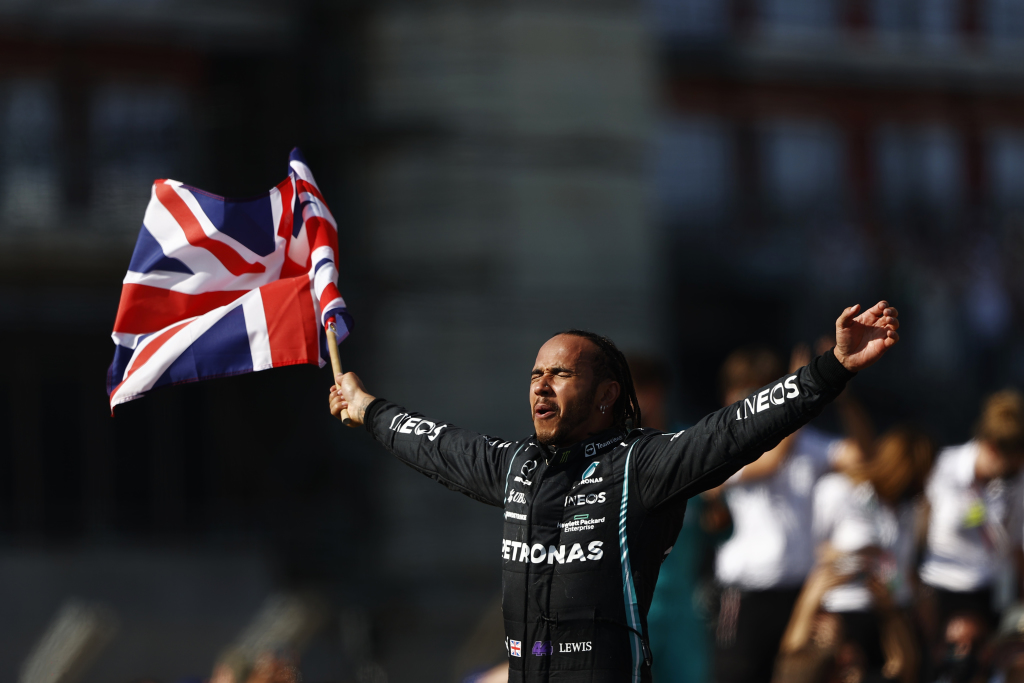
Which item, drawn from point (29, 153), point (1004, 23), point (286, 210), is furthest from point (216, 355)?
point (1004, 23)

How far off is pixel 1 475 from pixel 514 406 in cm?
676

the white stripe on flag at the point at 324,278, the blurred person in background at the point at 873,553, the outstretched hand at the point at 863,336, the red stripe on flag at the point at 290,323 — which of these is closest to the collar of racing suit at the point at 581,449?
the outstretched hand at the point at 863,336

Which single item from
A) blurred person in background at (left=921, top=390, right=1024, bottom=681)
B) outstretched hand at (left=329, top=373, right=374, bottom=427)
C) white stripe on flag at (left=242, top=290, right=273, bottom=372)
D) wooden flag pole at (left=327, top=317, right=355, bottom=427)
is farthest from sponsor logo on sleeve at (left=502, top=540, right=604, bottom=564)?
blurred person in background at (left=921, top=390, right=1024, bottom=681)

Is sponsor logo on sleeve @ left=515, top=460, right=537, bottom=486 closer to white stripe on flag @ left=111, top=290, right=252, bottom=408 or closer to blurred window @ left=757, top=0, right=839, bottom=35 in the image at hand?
white stripe on flag @ left=111, top=290, right=252, bottom=408

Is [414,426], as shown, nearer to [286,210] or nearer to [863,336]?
[286,210]

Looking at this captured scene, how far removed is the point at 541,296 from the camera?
17.1 m

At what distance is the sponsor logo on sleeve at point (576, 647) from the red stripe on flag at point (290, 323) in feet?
5.78

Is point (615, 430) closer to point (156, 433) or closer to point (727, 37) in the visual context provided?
point (156, 433)

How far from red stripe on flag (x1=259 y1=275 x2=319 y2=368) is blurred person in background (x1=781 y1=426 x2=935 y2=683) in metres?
3.12

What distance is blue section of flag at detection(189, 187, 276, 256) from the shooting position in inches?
224

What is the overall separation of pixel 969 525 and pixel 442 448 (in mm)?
4393

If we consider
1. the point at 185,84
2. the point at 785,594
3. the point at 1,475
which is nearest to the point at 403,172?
the point at 185,84

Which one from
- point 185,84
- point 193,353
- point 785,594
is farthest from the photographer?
point 185,84

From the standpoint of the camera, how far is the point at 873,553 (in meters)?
7.65
